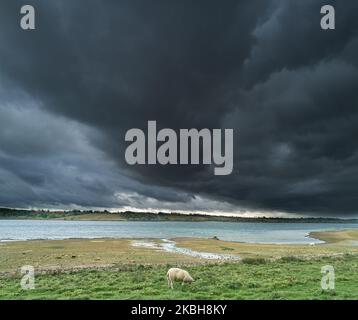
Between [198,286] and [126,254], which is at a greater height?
[198,286]

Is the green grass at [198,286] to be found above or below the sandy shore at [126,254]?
above

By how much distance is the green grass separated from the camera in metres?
20.8

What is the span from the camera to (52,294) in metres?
22.1

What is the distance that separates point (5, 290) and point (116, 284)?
6958 mm

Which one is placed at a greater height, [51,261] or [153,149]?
[153,149]

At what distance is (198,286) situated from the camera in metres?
23.0

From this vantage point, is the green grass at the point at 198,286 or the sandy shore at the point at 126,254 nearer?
the green grass at the point at 198,286

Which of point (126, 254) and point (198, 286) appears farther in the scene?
point (126, 254)

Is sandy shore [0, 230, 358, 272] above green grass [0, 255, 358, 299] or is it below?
below

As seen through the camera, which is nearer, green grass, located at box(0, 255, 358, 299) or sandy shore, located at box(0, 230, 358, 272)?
green grass, located at box(0, 255, 358, 299)

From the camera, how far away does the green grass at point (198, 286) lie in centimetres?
2081
